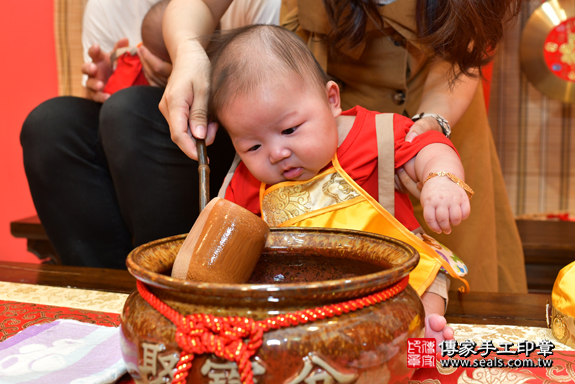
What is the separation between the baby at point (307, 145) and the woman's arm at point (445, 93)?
0.20 m

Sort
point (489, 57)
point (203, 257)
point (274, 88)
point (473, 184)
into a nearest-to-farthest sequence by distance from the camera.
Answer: point (203, 257) < point (274, 88) < point (489, 57) < point (473, 184)

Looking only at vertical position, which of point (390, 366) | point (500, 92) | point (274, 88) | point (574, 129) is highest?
point (274, 88)

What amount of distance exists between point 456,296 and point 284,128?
43cm

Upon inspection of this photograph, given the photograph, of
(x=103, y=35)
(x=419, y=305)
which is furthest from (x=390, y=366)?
(x=103, y=35)

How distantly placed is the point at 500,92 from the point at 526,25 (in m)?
0.38

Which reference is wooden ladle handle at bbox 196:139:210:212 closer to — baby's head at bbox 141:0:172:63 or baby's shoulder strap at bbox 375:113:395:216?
baby's shoulder strap at bbox 375:113:395:216

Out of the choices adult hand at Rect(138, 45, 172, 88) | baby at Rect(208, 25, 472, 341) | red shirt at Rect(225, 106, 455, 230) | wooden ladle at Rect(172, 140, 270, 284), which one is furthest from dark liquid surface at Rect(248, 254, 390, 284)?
adult hand at Rect(138, 45, 172, 88)

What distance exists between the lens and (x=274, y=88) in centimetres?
78

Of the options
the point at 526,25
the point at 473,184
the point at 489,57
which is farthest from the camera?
the point at 526,25

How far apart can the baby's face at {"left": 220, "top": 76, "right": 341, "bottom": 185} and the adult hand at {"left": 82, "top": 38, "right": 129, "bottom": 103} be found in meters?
0.75

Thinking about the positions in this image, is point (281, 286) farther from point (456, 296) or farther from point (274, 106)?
point (456, 296)

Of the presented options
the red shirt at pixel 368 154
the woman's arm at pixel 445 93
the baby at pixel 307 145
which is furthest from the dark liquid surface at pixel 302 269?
the woman's arm at pixel 445 93

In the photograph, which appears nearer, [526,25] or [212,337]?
[212,337]

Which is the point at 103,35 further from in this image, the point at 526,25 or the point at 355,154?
the point at 526,25
